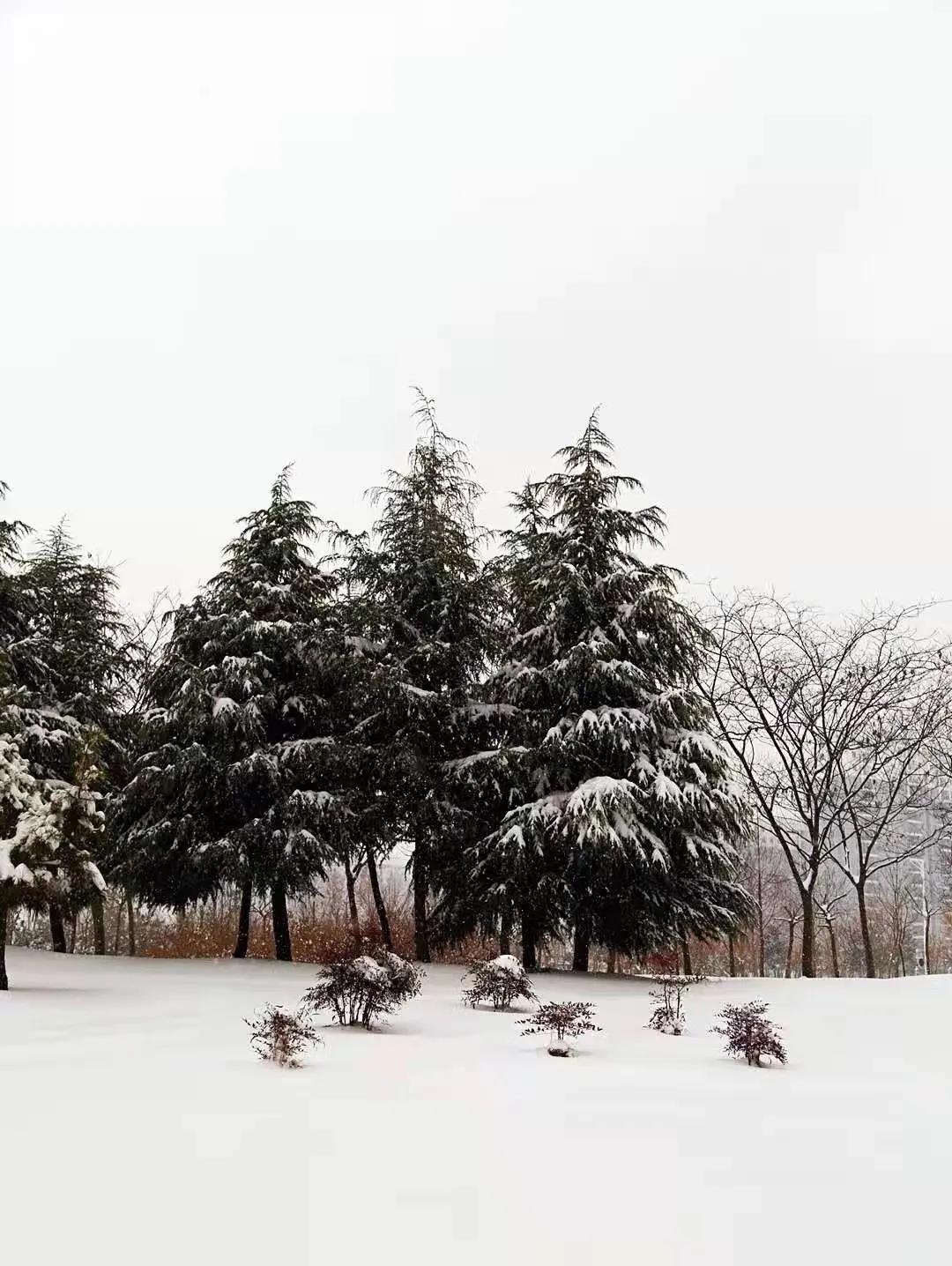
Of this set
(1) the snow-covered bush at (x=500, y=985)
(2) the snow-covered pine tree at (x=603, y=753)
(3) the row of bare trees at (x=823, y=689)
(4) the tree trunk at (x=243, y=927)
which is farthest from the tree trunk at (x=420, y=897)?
(3) the row of bare trees at (x=823, y=689)

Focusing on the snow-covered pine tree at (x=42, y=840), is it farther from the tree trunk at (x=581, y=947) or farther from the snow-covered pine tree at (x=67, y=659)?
the tree trunk at (x=581, y=947)

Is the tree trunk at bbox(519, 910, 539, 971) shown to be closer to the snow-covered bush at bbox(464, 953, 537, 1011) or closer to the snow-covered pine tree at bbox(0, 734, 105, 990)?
the snow-covered bush at bbox(464, 953, 537, 1011)

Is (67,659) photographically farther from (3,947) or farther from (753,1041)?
(753,1041)

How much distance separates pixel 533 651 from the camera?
16.2 m

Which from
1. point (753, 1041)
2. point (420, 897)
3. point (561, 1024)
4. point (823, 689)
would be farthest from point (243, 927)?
point (823, 689)

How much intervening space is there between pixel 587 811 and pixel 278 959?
717 cm

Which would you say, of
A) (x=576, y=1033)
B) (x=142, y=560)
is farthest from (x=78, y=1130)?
(x=142, y=560)

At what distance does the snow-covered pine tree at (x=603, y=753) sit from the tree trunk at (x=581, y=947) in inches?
1.8

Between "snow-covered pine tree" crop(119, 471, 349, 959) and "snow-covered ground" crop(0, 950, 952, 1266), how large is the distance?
7.03 metres

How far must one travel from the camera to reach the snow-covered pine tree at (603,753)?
46.5 feet

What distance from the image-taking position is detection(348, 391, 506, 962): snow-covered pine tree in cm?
1591

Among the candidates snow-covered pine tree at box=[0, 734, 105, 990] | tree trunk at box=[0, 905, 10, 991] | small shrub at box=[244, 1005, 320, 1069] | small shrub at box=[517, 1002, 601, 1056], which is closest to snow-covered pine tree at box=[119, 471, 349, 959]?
snow-covered pine tree at box=[0, 734, 105, 990]

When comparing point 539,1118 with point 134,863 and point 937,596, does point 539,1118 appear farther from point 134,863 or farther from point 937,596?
point 937,596

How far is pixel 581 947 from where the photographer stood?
15.7 m
